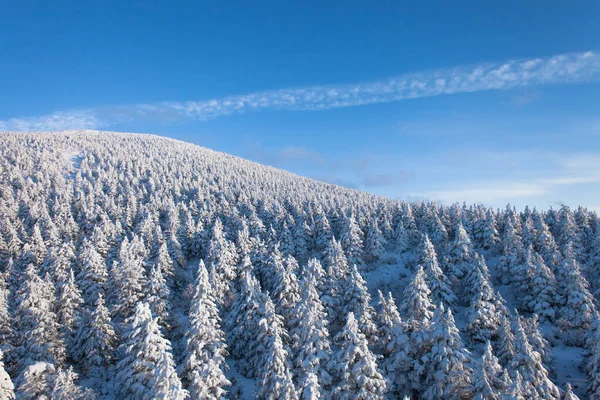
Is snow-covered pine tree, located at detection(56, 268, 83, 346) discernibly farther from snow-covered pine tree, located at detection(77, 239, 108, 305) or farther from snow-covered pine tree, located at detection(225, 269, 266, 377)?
snow-covered pine tree, located at detection(225, 269, 266, 377)

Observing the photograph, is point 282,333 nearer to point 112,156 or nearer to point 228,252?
point 228,252

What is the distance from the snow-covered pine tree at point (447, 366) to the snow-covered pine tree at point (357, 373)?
4.75 meters

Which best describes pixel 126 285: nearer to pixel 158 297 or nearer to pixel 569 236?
pixel 158 297

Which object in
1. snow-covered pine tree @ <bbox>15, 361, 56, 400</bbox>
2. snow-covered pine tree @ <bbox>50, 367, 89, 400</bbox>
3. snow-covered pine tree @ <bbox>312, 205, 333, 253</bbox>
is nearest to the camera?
snow-covered pine tree @ <bbox>50, 367, 89, 400</bbox>

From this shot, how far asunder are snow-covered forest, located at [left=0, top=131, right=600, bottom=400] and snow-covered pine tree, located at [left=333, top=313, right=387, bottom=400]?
0.13 m

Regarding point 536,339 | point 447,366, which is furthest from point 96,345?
point 536,339

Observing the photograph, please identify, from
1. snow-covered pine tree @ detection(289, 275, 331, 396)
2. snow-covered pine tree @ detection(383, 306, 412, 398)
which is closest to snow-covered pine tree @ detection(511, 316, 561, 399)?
snow-covered pine tree @ detection(383, 306, 412, 398)

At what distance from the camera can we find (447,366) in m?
27.0

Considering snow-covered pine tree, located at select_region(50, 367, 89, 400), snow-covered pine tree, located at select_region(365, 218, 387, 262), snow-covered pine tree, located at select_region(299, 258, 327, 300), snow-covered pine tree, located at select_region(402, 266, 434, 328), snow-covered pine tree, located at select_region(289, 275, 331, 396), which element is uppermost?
snow-covered pine tree, located at select_region(365, 218, 387, 262)

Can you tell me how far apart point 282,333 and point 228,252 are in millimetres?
21344

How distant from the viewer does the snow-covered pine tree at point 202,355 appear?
26.1 meters

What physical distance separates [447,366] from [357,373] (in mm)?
7511

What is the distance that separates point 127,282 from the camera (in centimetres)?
4447

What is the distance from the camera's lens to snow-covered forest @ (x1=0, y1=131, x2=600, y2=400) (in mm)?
25922
